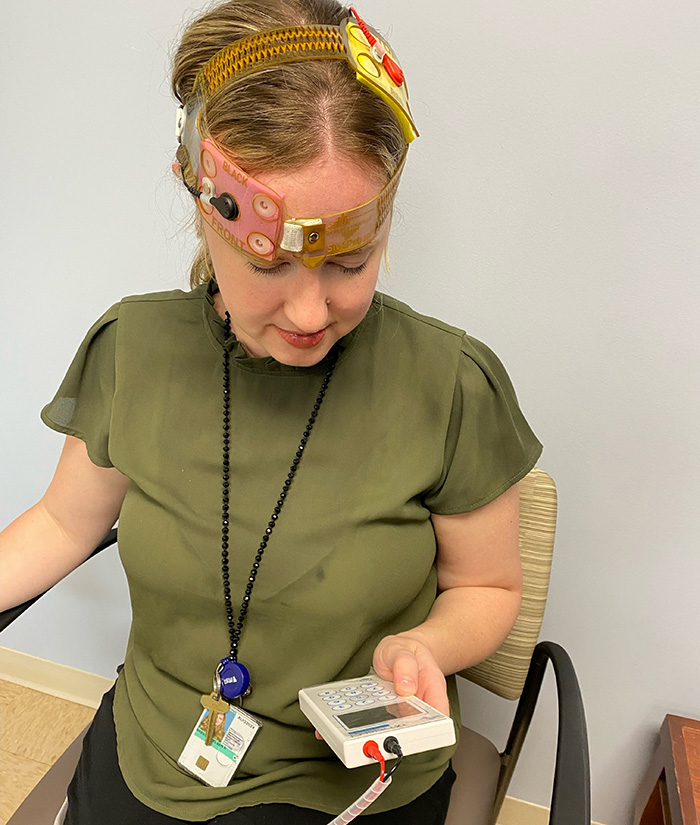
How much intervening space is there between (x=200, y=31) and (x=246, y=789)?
2.74ft

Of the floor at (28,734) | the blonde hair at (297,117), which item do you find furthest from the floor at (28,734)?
the blonde hair at (297,117)

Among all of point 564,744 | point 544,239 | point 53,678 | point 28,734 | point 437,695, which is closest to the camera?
point 437,695

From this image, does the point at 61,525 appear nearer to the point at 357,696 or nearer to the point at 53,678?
the point at 357,696

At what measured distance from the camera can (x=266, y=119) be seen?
25.5 inches

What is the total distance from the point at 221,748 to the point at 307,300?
1.79ft

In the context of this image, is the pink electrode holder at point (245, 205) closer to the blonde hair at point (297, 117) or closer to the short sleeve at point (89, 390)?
the blonde hair at point (297, 117)

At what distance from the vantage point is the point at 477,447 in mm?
877

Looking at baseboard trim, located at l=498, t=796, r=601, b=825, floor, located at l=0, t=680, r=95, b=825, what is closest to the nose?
baseboard trim, located at l=498, t=796, r=601, b=825

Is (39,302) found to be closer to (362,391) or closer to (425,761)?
(362,391)

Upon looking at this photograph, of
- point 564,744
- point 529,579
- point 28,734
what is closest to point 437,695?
point 564,744

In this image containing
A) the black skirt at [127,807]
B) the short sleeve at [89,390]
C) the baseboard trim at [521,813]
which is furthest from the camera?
the baseboard trim at [521,813]

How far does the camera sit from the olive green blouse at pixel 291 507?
846 millimetres

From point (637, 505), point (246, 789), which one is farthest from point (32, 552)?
point (637, 505)

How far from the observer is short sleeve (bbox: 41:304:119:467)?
95cm
